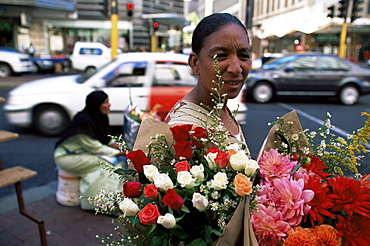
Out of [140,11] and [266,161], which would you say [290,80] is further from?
[140,11]

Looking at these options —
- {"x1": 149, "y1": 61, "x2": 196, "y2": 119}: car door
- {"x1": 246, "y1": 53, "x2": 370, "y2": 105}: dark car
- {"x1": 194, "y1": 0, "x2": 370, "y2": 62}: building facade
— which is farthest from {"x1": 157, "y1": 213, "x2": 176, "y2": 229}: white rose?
{"x1": 194, "y1": 0, "x2": 370, "y2": 62}: building facade

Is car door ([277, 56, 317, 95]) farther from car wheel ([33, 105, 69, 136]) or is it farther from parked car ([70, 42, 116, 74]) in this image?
parked car ([70, 42, 116, 74])

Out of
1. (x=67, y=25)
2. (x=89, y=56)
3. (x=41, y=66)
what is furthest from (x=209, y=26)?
(x=67, y=25)

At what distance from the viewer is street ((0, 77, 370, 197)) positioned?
6082 mm

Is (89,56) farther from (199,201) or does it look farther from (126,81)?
(199,201)

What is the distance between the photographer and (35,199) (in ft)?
15.4

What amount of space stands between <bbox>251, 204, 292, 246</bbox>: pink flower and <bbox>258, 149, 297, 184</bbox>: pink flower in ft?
0.37

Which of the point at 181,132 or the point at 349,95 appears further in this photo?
the point at 349,95

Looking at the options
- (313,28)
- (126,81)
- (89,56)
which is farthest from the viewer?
(313,28)

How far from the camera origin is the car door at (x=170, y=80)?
692cm

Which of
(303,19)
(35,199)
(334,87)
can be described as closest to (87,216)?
(35,199)

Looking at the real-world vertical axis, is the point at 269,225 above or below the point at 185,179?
below

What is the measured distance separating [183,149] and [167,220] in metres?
0.26

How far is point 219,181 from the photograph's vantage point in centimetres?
107
